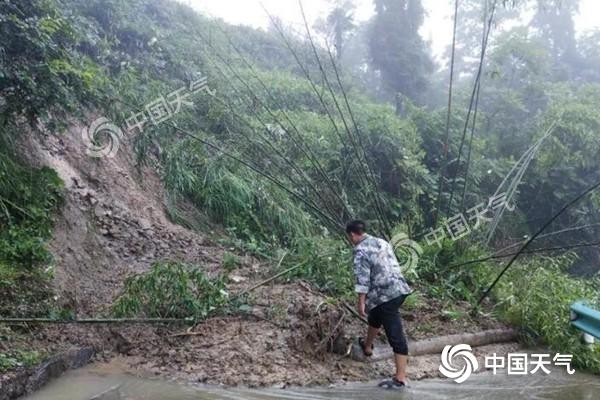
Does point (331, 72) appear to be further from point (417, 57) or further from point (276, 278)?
point (276, 278)

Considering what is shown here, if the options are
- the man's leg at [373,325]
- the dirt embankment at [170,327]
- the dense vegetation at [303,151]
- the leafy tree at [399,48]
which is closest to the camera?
the dirt embankment at [170,327]

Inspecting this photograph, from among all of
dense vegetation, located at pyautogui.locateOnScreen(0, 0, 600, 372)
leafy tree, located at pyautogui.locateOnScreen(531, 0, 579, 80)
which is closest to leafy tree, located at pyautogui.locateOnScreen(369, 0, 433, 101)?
dense vegetation, located at pyautogui.locateOnScreen(0, 0, 600, 372)

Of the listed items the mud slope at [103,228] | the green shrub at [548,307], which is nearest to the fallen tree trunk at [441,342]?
the green shrub at [548,307]

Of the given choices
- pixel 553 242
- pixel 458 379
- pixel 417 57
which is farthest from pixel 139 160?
pixel 417 57

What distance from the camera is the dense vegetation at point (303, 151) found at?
4895 mm

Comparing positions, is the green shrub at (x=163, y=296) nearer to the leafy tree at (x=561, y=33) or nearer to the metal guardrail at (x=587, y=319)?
the metal guardrail at (x=587, y=319)

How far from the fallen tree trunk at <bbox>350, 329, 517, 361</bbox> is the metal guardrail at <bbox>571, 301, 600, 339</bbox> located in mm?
1780

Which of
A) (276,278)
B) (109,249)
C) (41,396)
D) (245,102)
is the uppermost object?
(245,102)

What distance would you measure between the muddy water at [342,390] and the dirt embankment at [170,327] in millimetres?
166

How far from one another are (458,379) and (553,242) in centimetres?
833

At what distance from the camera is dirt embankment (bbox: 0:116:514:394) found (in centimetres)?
408

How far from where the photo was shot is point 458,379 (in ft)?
14.7

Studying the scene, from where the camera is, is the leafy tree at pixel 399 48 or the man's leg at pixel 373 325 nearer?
the man's leg at pixel 373 325

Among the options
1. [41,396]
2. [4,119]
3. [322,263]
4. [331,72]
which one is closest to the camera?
[41,396]
